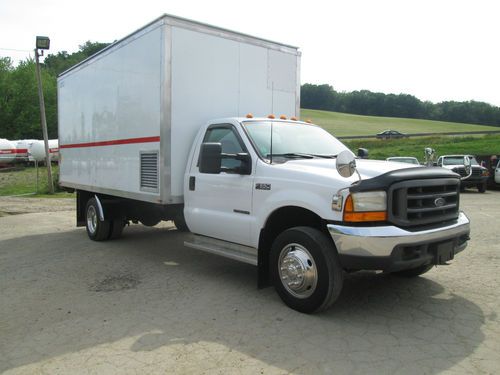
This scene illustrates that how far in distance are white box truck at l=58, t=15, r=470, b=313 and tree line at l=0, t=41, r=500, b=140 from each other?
5336 cm

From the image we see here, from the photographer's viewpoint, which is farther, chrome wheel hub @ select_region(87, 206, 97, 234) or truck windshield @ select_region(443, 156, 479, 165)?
truck windshield @ select_region(443, 156, 479, 165)

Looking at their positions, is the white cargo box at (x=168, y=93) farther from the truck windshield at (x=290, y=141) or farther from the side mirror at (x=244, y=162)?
the side mirror at (x=244, y=162)

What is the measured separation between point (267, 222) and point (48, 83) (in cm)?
6634

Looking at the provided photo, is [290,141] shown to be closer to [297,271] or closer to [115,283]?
[297,271]

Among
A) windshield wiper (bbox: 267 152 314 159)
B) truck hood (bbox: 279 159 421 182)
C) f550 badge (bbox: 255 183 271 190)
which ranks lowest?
f550 badge (bbox: 255 183 271 190)

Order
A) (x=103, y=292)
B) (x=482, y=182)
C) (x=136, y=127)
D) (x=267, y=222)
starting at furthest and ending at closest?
(x=482, y=182) < (x=136, y=127) < (x=103, y=292) < (x=267, y=222)

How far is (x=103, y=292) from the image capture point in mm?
5594

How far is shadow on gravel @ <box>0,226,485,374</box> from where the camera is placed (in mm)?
3768

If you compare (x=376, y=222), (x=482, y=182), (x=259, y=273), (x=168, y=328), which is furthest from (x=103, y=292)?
(x=482, y=182)

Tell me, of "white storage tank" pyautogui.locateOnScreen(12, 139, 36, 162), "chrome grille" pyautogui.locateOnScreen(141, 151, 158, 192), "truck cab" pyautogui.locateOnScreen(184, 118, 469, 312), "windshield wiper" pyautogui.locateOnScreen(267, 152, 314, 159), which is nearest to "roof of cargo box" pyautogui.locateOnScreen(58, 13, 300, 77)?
"truck cab" pyautogui.locateOnScreen(184, 118, 469, 312)

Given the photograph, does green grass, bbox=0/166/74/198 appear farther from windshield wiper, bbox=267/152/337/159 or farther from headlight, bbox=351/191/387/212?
headlight, bbox=351/191/387/212

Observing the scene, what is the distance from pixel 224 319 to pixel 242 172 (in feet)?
5.50

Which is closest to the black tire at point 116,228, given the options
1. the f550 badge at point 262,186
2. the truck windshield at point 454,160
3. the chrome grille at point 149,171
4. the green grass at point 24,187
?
the chrome grille at point 149,171

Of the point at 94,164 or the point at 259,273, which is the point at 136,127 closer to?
the point at 94,164
